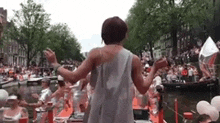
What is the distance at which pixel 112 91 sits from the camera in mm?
2303

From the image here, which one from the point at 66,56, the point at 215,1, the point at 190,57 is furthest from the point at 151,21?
the point at 66,56

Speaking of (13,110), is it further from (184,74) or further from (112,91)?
(184,74)

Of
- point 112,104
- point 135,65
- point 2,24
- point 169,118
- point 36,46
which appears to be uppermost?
point 36,46

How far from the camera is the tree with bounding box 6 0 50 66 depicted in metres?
54.0

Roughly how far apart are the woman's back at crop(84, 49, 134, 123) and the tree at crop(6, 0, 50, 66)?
177 feet

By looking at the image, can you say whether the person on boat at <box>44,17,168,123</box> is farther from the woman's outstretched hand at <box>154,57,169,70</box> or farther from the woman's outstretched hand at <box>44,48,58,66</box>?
the woman's outstretched hand at <box>154,57,169,70</box>

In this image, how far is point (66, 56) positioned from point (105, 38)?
89668 millimetres

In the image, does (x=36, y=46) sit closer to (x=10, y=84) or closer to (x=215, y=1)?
(x=10, y=84)

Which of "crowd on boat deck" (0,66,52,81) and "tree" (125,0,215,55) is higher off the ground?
"tree" (125,0,215,55)

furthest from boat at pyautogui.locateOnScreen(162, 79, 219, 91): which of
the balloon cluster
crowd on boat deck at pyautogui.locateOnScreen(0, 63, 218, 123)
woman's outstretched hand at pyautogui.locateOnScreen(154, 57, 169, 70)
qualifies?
woman's outstretched hand at pyautogui.locateOnScreen(154, 57, 169, 70)

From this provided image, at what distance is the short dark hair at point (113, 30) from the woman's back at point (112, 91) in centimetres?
15

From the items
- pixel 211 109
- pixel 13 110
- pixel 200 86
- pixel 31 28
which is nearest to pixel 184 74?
pixel 200 86

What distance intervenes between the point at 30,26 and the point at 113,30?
54.8 meters

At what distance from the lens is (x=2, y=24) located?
2977 millimetres
